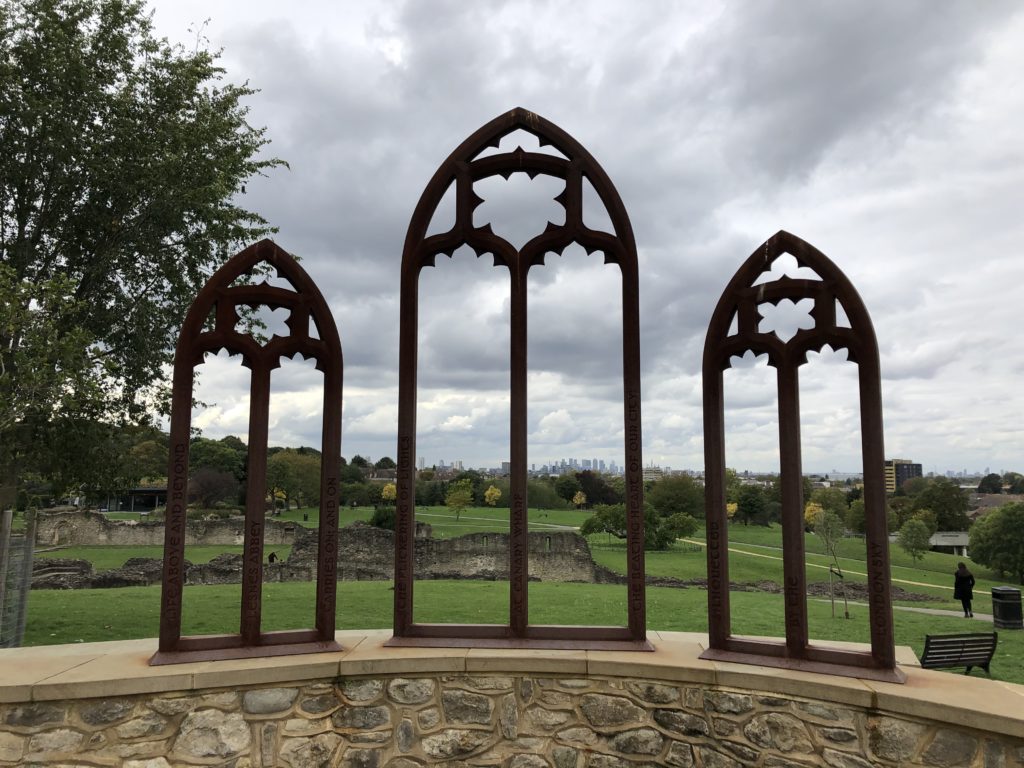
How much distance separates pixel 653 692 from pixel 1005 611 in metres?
13.6

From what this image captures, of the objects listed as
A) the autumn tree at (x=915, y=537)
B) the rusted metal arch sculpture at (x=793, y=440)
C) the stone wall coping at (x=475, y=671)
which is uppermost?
the rusted metal arch sculpture at (x=793, y=440)

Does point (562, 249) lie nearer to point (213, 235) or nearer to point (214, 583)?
point (213, 235)

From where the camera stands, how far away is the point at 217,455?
117 ft

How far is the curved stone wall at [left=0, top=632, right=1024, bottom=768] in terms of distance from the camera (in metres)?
3.74

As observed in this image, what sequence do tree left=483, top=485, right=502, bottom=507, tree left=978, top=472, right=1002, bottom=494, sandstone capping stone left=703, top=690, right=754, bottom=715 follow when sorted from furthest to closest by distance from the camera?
1. tree left=978, top=472, right=1002, bottom=494
2. tree left=483, top=485, right=502, bottom=507
3. sandstone capping stone left=703, top=690, right=754, bottom=715

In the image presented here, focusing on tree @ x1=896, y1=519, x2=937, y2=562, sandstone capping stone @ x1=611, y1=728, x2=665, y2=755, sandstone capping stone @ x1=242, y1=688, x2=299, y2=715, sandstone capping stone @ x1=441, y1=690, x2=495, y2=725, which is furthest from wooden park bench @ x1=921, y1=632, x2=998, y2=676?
tree @ x1=896, y1=519, x2=937, y2=562

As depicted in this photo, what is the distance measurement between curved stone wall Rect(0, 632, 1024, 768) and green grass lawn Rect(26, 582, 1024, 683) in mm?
7384

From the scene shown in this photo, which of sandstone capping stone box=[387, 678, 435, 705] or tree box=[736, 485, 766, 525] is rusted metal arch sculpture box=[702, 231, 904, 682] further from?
tree box=[736, 485, 766, 525]

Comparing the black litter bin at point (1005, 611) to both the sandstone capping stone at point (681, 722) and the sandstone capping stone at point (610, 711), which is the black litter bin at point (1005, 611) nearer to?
the sandstone capping stone at point (681, 722)

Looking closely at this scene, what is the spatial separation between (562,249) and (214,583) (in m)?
20.0

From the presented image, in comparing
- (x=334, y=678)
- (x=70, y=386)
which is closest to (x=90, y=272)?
(x=70, y=386)

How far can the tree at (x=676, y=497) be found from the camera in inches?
1383

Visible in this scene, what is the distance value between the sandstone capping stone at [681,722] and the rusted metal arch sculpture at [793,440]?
15.3 inches

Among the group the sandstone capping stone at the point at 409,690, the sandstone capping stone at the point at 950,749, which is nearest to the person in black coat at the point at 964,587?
the sandstone capping stone at the point at 950,749
